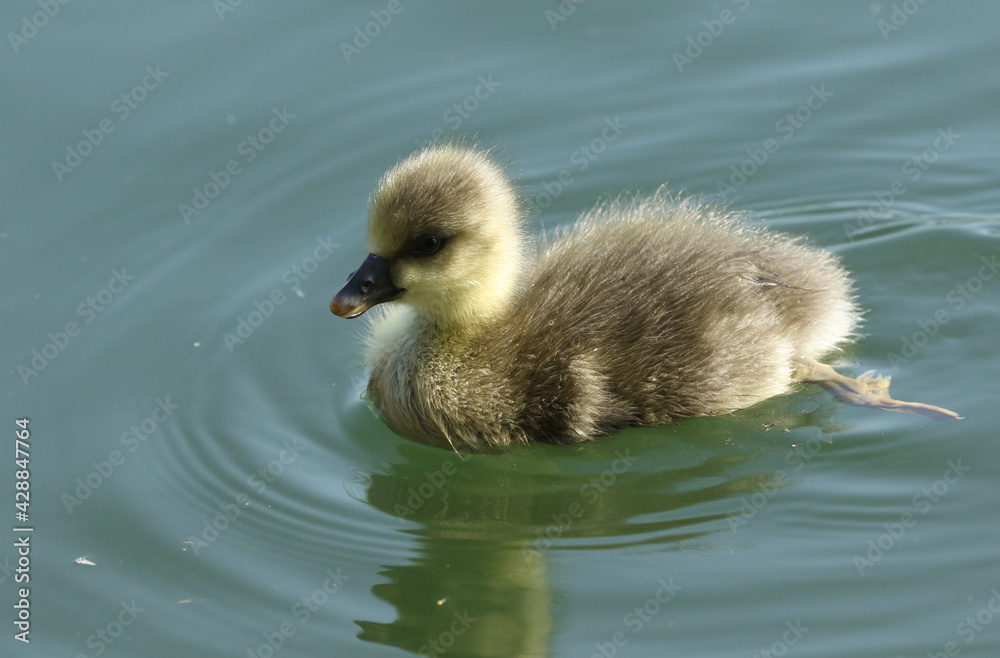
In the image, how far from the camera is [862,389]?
16.7 ft

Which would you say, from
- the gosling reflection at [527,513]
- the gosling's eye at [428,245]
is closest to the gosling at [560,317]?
the gosling's eye at [428,245]

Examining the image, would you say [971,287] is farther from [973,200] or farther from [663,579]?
[663,579]

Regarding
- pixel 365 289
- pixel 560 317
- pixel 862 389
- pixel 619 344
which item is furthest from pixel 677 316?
pixel 365 289

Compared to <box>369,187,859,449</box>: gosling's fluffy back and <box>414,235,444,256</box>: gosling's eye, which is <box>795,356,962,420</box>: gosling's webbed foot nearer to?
<box>369,187,859,449</box>: gosling's fluffy back

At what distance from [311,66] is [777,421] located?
3328 mm

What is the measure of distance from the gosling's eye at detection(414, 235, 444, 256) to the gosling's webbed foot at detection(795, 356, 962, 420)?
1468mm

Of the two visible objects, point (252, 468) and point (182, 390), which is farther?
point (182, 390)

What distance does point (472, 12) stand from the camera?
7.34 meters

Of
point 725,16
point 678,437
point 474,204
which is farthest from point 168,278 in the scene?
point 725,16

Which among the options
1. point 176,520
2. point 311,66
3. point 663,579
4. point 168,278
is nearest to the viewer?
point 663,579

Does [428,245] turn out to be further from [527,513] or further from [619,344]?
[527,513]

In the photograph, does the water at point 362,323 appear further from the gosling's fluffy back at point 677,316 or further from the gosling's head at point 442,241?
the gosling's head at point 442,241

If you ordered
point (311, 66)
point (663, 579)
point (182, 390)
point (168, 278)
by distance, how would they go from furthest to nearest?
point (311, 66)
point (168, 278)
point (182, 390)
point (663, 579)

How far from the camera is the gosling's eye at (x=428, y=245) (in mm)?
4766
